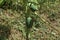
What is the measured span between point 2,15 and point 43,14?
0.61m

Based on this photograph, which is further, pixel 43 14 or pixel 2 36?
pixel 43 14

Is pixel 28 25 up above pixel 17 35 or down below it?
above

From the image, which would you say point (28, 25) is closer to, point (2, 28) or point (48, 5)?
point (2, 28)

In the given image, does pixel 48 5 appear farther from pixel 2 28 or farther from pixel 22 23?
pixel 2 28

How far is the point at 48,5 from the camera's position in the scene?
10.2 feet

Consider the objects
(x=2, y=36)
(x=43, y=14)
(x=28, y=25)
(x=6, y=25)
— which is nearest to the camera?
(x=28, y=25)

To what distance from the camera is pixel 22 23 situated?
2740 millimetres

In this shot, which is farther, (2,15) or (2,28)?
(2,15)

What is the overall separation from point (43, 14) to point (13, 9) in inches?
18.2

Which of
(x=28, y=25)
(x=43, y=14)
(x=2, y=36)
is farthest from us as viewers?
(x=43, y=14)

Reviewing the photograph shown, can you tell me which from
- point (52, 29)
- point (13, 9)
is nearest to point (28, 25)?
point (52, 29)

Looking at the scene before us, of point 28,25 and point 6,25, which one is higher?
point 28,25

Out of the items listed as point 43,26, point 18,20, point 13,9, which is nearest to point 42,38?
point 43,26

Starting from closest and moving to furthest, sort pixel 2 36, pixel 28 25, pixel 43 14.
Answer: pixel 28 25 → pixel 2 36 → pixel 43 14
